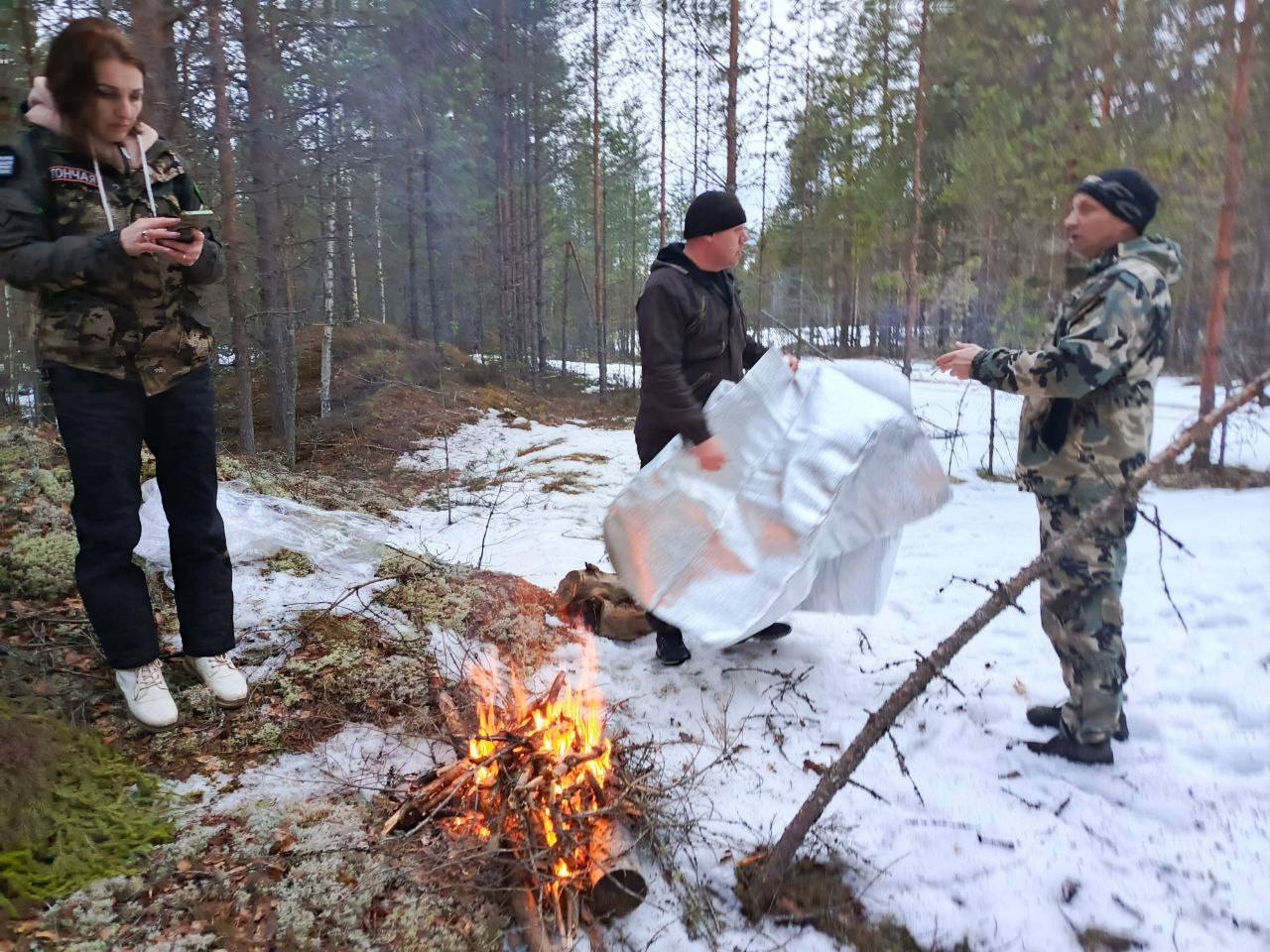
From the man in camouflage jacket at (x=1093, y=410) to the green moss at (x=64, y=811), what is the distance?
10.7 ft

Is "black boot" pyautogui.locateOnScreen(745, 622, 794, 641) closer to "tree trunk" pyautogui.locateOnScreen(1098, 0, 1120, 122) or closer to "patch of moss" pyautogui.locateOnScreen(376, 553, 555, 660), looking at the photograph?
"patch of moss" pyautogui.locateOnScreen(376, 553, 555, 660)

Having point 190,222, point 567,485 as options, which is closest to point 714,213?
point 190,222

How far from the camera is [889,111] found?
53.7 feet

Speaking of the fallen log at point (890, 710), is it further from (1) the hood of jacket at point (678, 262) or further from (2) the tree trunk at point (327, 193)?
(2) the tree trunk at point (327, 193)

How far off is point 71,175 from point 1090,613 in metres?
4.07

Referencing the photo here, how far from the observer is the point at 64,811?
1.99m

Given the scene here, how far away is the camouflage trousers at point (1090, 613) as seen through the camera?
284 cm

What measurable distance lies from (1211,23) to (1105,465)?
943 centimetres

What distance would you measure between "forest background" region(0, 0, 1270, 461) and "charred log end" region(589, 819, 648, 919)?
3.28 m

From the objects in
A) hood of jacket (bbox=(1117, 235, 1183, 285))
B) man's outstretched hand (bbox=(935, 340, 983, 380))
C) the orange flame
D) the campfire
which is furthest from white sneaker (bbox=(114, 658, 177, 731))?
hood of jacket (bbox=(1117, 235, 1183, 285))

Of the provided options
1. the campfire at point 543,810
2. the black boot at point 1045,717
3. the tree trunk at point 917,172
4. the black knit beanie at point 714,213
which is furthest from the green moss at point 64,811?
the tree trunk at point 917,172

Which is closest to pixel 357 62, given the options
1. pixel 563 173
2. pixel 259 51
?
pixel 259 51

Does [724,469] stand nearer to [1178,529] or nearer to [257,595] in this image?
[257,595]

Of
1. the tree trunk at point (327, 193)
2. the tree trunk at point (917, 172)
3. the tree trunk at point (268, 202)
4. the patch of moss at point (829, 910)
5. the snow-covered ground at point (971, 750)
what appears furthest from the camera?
the tree trunk at point (917, 172)
